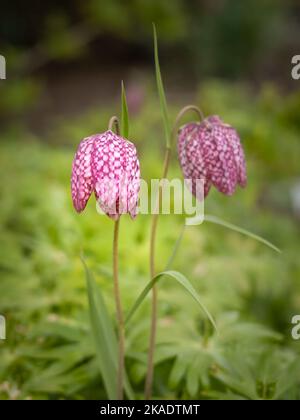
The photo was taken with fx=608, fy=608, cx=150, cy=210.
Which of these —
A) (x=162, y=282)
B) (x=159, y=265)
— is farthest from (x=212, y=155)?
(x=159, y=265)

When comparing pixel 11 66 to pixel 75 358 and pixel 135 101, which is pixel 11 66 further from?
pixel 75 358

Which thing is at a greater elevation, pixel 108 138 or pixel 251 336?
pixel 108 138

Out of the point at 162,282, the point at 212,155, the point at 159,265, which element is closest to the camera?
the point at 212,155

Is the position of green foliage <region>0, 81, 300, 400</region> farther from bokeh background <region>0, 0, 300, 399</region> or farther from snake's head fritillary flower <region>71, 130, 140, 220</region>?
snake's head fritillary flower <region>71, 130, 140, 220</region>

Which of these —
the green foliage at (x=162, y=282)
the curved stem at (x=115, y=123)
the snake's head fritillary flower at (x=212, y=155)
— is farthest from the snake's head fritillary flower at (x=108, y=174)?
the green foliage at (x=162, y=282)

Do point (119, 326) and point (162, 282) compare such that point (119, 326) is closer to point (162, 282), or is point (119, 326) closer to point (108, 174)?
point (108, 174)
